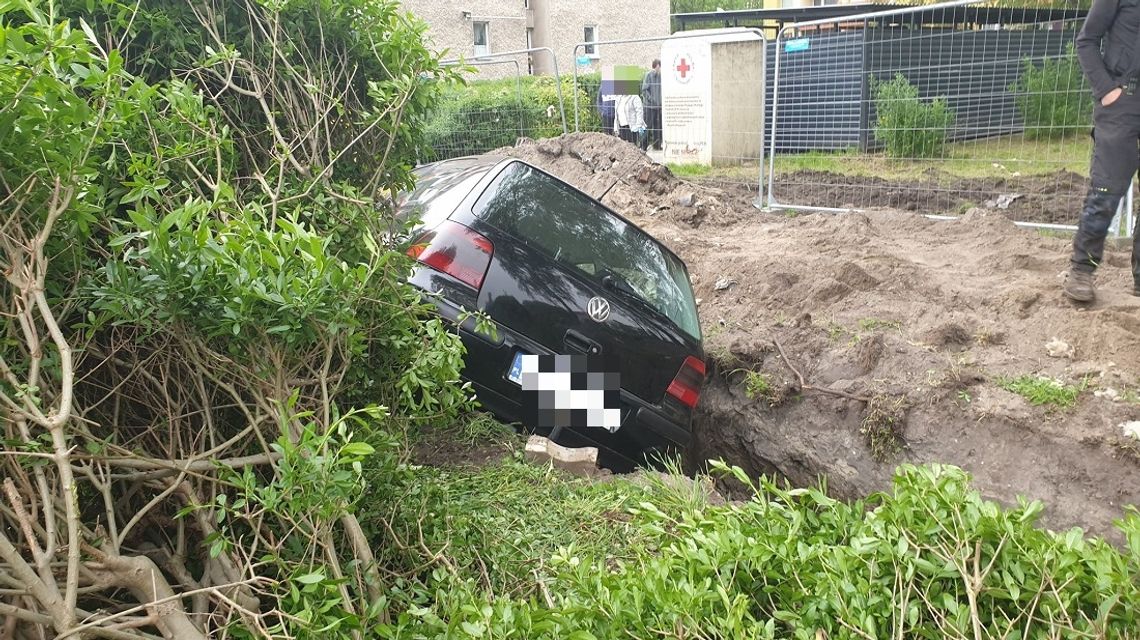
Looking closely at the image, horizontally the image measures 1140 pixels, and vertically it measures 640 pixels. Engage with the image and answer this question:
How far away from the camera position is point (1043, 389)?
5.14m

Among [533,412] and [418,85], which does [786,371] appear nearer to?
[533,412]

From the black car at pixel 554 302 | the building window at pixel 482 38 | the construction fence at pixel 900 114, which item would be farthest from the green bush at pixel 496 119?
the building window at pixel 482 38

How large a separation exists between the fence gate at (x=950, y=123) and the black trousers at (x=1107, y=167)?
2.30 metres

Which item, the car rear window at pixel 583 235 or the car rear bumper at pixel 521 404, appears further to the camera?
the car rear window at pixel 583 235

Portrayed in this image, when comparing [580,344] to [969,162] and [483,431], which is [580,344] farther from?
[969,162]

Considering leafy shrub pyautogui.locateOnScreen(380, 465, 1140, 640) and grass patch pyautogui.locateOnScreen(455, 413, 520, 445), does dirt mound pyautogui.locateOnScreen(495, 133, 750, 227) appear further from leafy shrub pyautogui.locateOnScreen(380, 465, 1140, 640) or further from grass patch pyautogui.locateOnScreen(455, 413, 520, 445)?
leafy shrub pyautogui.locateOnScreen(380, 465, 1140, 640)

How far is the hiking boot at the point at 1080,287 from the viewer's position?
605cm

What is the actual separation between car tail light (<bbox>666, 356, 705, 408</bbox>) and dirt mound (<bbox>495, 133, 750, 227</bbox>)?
16.2 ft

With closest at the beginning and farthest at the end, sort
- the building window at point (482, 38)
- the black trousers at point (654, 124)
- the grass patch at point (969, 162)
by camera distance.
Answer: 1. the grass patch at point (969, 162)
2. the black trousers at point (654, 124)
3. the building window at point (482, 38)

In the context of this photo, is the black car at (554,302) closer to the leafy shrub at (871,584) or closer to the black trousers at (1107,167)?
the leafy shrub at (871,584)

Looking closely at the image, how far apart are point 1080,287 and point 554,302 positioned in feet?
13.5

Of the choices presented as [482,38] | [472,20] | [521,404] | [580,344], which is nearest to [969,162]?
[580,344]

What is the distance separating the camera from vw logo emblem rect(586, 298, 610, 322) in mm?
4250

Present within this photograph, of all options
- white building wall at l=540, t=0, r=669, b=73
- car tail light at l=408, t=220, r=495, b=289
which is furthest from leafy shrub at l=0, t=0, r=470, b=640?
white building wall at l=540, t=0, r=669, b=73
